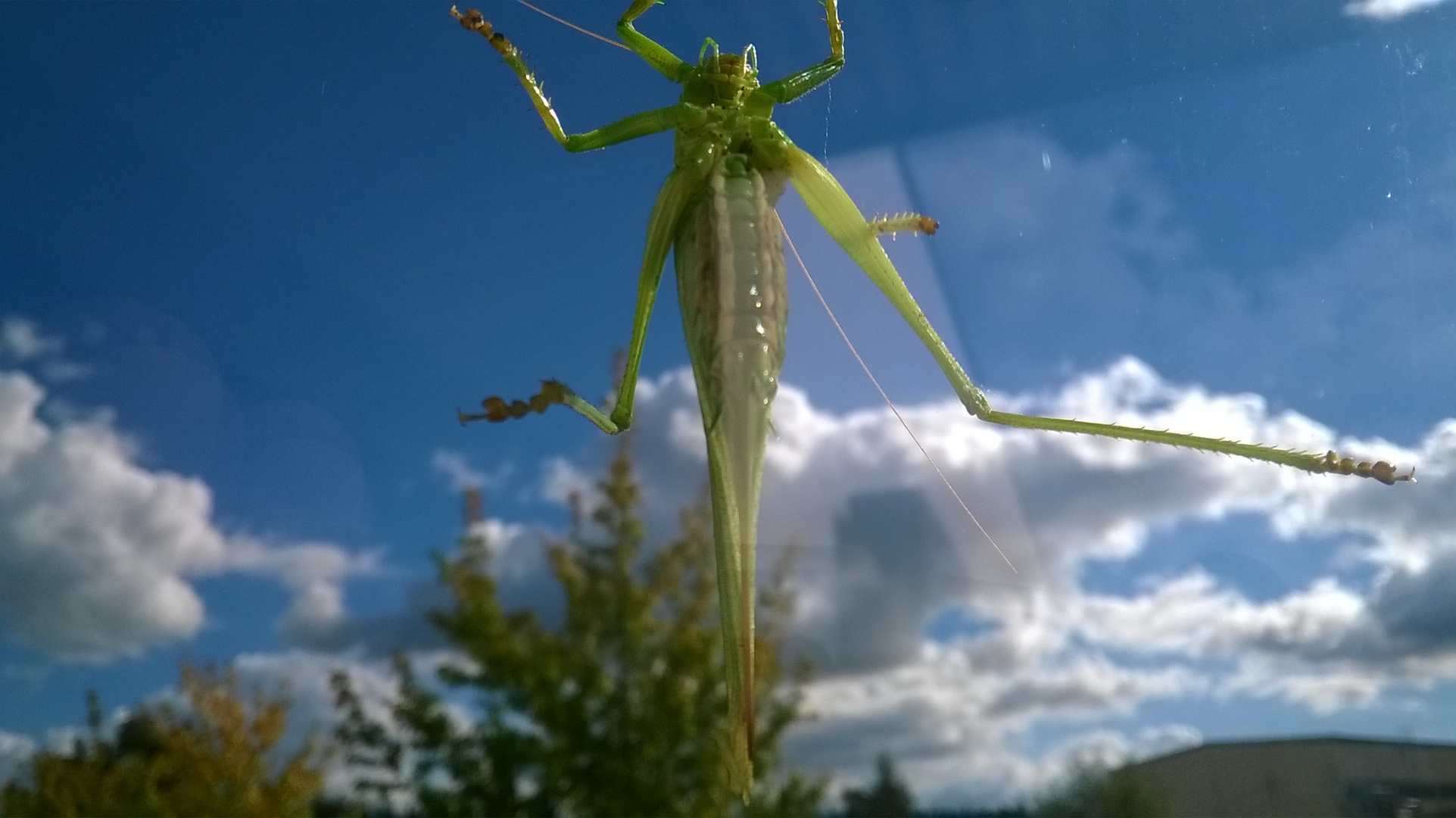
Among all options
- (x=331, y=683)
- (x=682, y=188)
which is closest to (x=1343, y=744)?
(x=682, y=188)

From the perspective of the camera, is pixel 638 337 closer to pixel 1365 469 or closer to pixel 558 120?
pixel 558 120

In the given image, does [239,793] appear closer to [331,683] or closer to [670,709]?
[331,683]

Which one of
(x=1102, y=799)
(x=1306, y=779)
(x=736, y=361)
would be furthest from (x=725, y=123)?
(x=1306, y=779)

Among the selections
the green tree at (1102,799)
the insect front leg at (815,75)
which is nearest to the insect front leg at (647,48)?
the insect front leg at (815,75)

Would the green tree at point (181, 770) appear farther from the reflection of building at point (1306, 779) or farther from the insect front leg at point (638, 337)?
the reflection of building at point (1306, 779)

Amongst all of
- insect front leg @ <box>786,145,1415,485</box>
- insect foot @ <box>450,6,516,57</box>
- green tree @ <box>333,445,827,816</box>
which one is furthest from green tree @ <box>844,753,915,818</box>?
insect foot @ <box>450,6,516,57</box>

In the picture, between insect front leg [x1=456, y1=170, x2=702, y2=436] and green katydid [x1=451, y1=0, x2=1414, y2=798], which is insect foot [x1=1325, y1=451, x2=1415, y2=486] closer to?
green katydid [x1=451, y1=0, x2=1414, y2=798]
